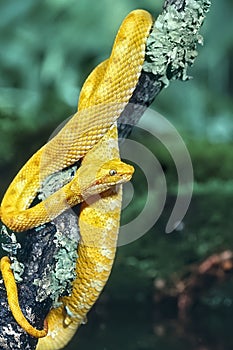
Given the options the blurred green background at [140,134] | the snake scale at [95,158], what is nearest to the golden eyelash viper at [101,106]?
the snake scale at [95,158]

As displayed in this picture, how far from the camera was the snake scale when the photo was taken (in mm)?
850

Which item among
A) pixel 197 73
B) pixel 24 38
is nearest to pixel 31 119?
pixel 24 38

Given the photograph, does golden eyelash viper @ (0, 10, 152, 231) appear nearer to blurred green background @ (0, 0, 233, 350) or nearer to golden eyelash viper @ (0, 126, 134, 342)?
golden eyelash viper @ (0, 126, 134, 342)

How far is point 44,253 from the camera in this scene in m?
0.83

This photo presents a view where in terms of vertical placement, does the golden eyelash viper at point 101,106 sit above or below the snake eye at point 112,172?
above

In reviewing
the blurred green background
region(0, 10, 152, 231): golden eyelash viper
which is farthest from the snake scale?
the blurred green background

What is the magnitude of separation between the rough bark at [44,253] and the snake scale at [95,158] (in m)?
0.02

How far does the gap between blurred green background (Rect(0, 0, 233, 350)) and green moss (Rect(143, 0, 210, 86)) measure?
507mm

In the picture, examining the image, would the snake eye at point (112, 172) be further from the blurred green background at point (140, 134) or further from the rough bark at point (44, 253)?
the blurred green background at point (140, 134)

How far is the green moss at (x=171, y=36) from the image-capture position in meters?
0.85

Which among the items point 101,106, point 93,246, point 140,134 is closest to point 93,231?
point 93,246

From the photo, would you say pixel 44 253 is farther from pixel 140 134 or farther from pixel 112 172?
pixel 140 134

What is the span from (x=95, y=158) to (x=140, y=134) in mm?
778

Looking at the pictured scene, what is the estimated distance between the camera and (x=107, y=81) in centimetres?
86
